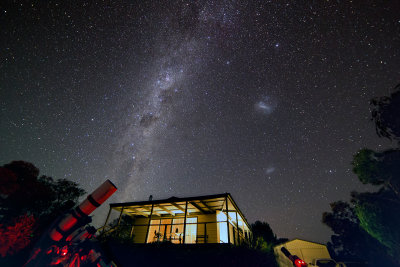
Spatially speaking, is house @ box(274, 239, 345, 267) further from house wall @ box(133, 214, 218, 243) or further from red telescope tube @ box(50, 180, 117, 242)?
red telescope tube @ box(50, 180, 117, 242)

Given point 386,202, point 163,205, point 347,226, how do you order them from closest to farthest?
point 163,205
point 386,202
point 347,226

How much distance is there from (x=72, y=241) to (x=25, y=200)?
26.4 metres

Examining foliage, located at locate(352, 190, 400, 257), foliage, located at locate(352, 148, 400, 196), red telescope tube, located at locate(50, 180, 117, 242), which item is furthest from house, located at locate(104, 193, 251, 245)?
foliage, located at locate(352, 148, 400, 196)

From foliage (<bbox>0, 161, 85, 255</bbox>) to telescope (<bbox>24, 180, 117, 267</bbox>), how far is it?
1490 cm

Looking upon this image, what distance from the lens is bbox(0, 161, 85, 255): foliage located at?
19.9m

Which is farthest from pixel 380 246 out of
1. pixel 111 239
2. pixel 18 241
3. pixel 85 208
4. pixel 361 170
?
pixel 18 241

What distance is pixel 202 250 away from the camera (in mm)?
9758

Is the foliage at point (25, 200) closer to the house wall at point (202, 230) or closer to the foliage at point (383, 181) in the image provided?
the house wall at point (202, 230)

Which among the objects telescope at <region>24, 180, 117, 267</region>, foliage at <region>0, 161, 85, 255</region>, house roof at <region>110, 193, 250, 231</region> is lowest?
telescope at <region>24, 180, 117, 267</region>

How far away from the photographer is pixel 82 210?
6047 millimetres

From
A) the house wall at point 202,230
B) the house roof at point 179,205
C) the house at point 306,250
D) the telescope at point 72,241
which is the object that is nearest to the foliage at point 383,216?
the house roof at point 179,205

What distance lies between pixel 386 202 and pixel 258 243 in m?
13.0

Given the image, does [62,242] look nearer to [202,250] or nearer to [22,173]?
[202,250]

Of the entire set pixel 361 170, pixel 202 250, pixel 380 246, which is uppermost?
pixel 361 170
